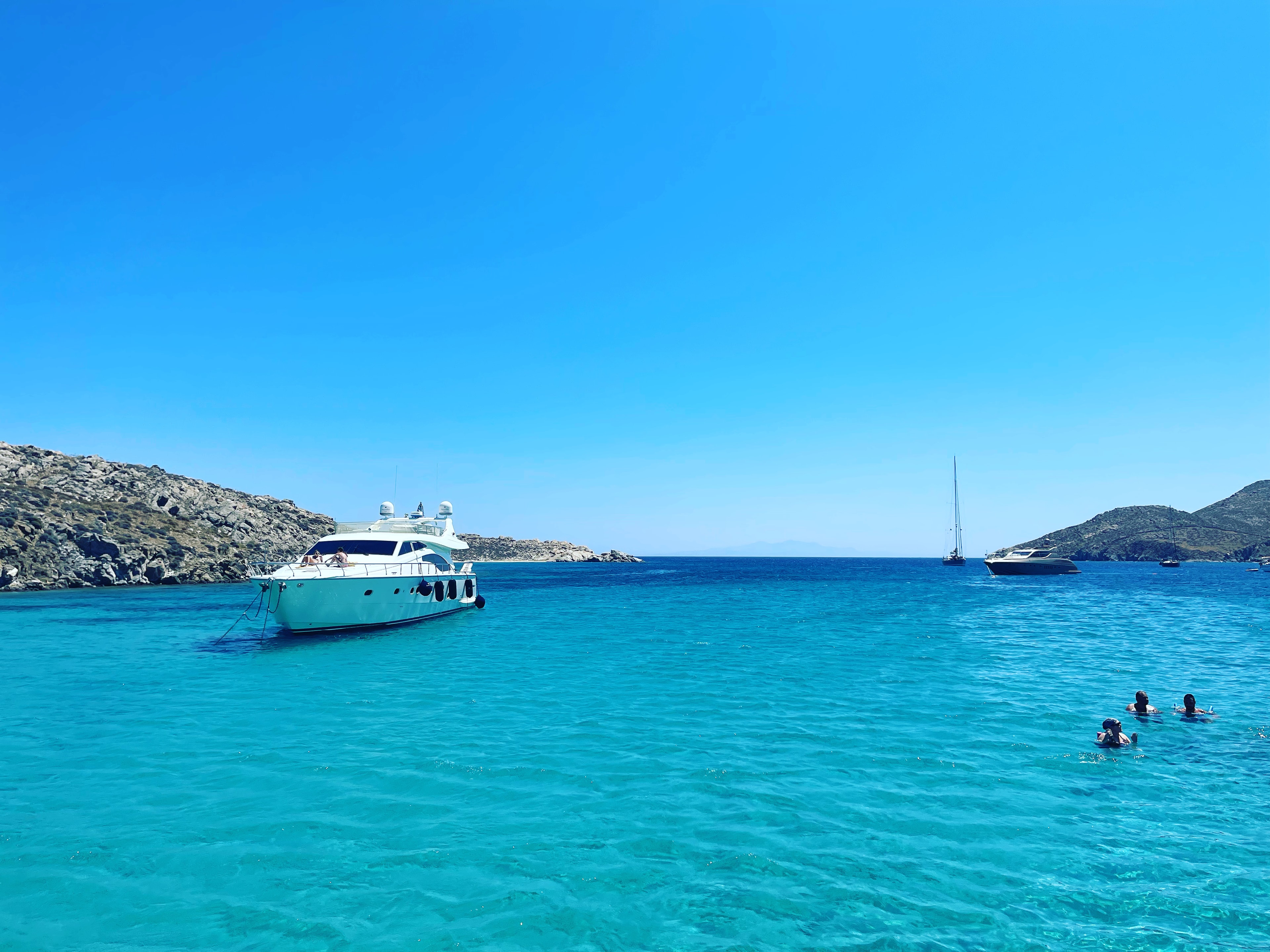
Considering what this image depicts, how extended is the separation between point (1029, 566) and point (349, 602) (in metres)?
108

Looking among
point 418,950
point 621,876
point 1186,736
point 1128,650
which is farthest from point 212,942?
point 1128,650

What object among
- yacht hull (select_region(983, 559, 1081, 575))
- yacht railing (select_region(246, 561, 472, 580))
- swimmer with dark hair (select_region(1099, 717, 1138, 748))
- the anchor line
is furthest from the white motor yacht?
the anchor line

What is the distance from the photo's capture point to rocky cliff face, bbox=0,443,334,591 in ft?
193

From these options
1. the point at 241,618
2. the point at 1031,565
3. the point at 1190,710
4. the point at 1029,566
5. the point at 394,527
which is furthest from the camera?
the point at 1029,566

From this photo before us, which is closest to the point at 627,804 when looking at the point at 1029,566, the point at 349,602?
the point at 349,602

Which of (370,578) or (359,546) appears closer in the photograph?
(370,578)

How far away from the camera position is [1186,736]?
14.4 meters

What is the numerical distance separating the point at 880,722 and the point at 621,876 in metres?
9.33

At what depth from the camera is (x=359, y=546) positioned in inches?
1304

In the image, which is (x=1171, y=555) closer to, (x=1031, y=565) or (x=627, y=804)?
(x=1031, y=565)

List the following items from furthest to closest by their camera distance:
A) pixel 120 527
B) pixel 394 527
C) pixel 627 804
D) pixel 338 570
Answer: pixel 120 527, pixel 394 527, pixel 338 570, pixel 627 804

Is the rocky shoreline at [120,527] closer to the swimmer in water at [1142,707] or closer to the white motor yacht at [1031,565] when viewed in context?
the swimmer in water at [1142,707]

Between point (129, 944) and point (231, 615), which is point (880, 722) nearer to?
point (129, 944)

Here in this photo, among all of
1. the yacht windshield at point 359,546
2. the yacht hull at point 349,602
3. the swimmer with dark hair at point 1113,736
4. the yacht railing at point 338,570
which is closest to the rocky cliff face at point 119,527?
the yacht windshield at point 359,546
